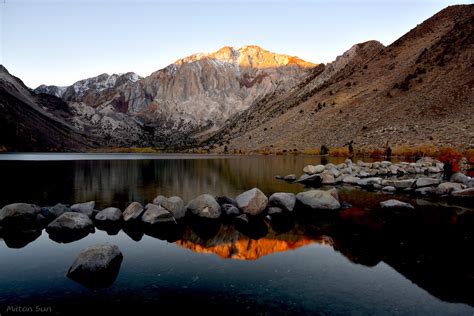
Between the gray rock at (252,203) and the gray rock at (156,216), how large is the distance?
4.95m

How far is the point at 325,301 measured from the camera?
33.7ft

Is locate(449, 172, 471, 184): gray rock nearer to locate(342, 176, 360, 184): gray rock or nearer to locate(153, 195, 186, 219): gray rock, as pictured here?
locate(342, 176, 360, 184): gray rock

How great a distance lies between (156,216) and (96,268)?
24.6 feet

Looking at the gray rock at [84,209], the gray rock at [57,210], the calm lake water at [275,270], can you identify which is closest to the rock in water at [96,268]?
the calm lake water at [275,270]

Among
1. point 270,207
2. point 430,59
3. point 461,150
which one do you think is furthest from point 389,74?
point 270,207

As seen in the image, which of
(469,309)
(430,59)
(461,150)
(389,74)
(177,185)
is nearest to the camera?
(469,309)

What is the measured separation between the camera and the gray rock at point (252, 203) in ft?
72.0

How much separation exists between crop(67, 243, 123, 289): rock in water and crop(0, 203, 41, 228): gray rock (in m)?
9.38

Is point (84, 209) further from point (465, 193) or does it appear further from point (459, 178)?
point (459, 178)

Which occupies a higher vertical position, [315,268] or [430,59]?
[430,59]

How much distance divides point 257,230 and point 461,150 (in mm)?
59960

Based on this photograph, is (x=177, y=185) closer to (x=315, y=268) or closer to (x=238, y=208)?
(x=238, y=208)

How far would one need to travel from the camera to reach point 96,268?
12.1 meters

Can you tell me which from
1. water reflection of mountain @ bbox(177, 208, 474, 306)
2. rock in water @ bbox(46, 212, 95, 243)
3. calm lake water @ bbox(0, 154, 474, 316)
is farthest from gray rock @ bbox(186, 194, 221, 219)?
rock in water @ bbox(46, 212, 95, 243)
